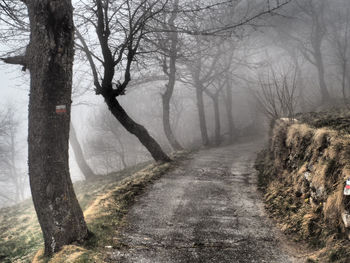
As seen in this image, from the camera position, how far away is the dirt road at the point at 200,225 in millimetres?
4340

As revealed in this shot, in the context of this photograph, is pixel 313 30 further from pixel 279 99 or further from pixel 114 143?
pixel 114 143

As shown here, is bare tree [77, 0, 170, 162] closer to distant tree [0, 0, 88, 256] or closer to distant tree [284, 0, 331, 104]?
distant tree [0, 0, 88, 256]

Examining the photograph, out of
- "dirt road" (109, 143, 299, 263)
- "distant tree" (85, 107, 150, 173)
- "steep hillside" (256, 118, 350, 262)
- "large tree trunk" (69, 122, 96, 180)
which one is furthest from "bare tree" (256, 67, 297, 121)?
"distant tree" (85, 107, 150, 173)

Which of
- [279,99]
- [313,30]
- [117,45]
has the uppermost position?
[313,30]

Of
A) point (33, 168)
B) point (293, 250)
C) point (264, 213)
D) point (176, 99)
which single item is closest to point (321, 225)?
point (293, 250)

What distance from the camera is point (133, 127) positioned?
10.9 meters

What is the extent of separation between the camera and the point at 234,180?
8.49 metres

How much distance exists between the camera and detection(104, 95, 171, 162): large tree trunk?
415 inches

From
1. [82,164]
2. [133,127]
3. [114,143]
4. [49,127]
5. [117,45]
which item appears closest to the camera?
[49,127]

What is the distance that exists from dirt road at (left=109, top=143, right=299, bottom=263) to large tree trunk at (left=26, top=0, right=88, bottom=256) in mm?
899

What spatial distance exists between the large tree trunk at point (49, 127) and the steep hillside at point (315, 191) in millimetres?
3289

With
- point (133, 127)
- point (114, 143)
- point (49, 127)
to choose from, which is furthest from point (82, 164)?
point (114, 143)

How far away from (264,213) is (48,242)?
3628 mm

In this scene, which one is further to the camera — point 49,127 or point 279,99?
point 279,99
